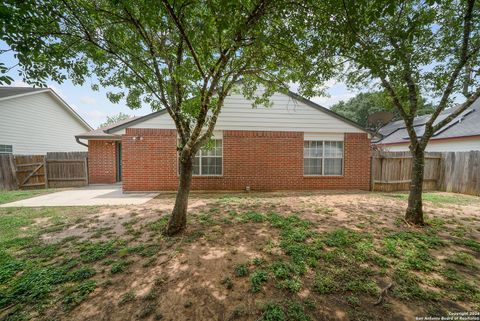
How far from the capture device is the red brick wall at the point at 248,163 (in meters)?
8.22

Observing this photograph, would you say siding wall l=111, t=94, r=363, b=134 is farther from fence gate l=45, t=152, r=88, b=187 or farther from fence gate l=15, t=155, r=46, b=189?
fence gate l=15, t=155, r=46, b=189

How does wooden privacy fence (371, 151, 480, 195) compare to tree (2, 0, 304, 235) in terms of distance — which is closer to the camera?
tree (2, 0, 304, 235)

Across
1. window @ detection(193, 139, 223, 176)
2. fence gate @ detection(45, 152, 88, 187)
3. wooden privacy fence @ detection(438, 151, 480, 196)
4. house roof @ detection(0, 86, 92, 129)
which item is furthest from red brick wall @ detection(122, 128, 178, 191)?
wooden privacy fence @ detection(438, 151, 480, 196)

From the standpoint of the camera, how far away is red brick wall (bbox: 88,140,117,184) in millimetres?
10688

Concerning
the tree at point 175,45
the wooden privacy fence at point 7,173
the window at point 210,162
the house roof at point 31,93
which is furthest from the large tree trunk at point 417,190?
the house roof at point 31,93

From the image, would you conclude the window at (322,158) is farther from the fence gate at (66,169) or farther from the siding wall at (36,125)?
the siding wall at (36,125)

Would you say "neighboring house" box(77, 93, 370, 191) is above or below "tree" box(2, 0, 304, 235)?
below

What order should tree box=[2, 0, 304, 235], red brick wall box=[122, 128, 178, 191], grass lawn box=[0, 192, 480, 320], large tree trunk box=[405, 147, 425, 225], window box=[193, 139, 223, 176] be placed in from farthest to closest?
window box=[193, 139, 223, 176] → red brick wall box=[122, 128, 178, 191] → large tree trunk box=[405, 147, 425, 225] → tree box=[2, 0, 304, 235] → grass lawn box=[0, 192, 480, 320]

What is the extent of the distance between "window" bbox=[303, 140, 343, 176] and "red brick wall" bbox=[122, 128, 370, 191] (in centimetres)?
26

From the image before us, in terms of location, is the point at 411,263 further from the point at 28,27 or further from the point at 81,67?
the point at 81,67

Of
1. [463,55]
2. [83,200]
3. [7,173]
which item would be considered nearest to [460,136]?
[463,55]

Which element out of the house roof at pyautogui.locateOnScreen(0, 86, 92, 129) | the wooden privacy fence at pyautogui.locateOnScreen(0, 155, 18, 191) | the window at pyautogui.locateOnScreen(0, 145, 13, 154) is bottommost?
the wooden privacy fence at pyautogui.locateOnScreen(0, 155, 18, 191)

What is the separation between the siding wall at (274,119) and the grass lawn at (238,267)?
4.33 metres

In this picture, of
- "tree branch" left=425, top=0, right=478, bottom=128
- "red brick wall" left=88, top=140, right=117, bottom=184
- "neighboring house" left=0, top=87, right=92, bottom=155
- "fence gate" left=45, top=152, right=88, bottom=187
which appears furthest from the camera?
"neighboring house" left=0, top=87, right=92, bottom=155
